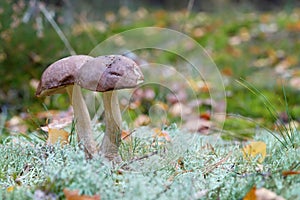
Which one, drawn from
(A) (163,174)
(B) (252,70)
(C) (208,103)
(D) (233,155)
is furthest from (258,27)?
(A) (163,174)

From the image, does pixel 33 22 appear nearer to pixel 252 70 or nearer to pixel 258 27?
pixel 252 70

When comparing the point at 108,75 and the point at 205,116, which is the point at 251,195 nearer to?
the point at 108,75

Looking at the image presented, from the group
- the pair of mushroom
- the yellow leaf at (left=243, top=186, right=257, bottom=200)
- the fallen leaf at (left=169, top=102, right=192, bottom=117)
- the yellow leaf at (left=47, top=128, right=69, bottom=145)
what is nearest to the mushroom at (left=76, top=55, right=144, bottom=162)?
the pair of mushroom

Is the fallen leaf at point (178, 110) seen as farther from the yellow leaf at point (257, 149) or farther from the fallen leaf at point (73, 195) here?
the fallen leaf at point (73, 195)

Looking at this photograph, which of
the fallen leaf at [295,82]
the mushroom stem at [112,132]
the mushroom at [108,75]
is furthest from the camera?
the fallen leaf at [295,82]

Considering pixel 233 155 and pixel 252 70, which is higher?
pixel 233 155

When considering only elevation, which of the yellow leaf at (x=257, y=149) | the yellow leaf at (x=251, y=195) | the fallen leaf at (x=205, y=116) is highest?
the yellow leaf at (x=251, y=195)

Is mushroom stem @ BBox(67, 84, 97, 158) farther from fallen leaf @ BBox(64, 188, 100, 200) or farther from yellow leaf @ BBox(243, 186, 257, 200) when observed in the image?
yellow leaf @ BBox(243, 186, 257, 200)

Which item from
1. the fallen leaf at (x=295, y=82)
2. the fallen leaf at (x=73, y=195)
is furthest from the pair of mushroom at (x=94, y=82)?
the fallen leaf at (x=295, y=82)
